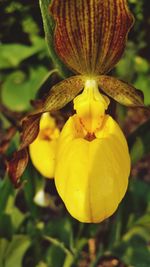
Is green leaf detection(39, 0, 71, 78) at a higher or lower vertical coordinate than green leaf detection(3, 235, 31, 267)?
higher

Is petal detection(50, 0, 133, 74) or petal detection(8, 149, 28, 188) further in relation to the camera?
petal detection(8, 149, 28, 188)

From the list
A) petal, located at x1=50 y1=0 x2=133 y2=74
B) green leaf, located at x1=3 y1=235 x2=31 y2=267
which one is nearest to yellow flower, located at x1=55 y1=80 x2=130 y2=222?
petal, located at x1=50 y1=0 x2=133 y2=74

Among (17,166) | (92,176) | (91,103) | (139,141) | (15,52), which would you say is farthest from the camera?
(15,52)

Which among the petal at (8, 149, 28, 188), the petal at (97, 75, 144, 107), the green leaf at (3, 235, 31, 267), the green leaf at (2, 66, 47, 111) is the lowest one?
the green leaf at (3, 235, 31, 267)

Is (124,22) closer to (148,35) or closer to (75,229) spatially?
(75,229)

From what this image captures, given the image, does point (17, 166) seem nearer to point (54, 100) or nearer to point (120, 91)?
point (54, 100)

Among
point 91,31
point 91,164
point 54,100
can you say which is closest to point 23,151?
point 54,100

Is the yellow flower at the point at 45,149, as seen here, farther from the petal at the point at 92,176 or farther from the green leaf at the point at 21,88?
the green leaf at the point at 21,88

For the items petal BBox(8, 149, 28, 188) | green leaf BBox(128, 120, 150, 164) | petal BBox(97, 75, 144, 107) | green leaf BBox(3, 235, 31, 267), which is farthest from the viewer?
green leaf BBox(3, 235, 31, 267)

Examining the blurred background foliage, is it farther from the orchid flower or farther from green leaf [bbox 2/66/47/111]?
green leaf [bbox 2/66/47/111]
